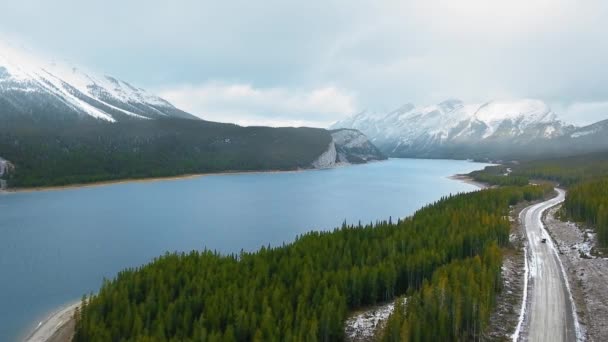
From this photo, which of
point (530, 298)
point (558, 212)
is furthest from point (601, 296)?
point (558, 212)

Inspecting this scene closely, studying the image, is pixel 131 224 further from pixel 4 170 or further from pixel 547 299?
pixel 4 170

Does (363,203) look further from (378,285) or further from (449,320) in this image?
(449,320)

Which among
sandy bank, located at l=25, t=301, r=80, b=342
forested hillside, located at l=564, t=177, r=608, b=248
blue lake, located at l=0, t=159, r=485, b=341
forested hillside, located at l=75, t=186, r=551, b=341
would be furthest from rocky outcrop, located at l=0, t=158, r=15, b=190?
forested hillside, located at l=564, t=177, r=608, b=248

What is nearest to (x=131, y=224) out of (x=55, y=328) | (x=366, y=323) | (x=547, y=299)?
(x=55, y=328)

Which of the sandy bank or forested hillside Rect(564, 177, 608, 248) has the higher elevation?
forested hillside Rect(564, 177, 608, 248)

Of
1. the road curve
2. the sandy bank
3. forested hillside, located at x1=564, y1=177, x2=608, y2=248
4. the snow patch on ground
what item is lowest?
the sandy bank

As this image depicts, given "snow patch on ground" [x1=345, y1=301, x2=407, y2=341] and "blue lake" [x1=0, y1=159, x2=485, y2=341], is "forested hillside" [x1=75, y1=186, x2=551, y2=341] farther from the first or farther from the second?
"blue lake" [x1=0, y1=159, x2=485, y2=341]
